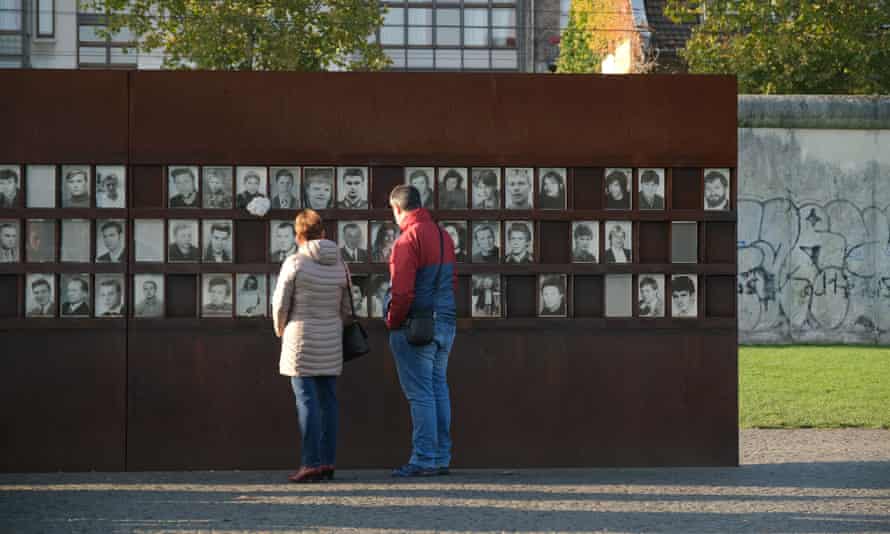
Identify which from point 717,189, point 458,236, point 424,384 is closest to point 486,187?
point 458,236

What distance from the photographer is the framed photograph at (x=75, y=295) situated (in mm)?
10023

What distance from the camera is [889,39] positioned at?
1262 inches

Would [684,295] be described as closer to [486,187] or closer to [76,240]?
[486,187]

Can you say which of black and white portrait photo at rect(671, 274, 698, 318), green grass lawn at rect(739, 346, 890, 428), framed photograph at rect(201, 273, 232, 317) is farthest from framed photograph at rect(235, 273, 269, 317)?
green grass lawn at rect(739, 346, 890, 428)

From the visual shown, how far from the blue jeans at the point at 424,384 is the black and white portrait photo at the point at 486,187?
0.89 metres

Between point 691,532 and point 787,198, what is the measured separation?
1619 centimetres

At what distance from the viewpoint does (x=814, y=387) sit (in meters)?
16.1

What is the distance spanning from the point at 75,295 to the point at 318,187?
65.5 inches

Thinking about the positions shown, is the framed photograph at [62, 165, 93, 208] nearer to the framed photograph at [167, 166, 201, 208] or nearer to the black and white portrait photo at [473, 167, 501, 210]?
the framed photograph at [167, 166, 201, 208]

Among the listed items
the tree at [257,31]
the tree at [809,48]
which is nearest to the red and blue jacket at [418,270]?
the tree at [809,48]

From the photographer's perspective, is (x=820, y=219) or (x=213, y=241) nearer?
(x=213, y=241)

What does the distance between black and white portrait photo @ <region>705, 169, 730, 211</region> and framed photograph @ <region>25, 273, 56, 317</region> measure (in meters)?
4.18

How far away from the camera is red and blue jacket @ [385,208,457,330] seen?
9.54 m

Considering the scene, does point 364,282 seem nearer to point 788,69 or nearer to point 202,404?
point 202,404
